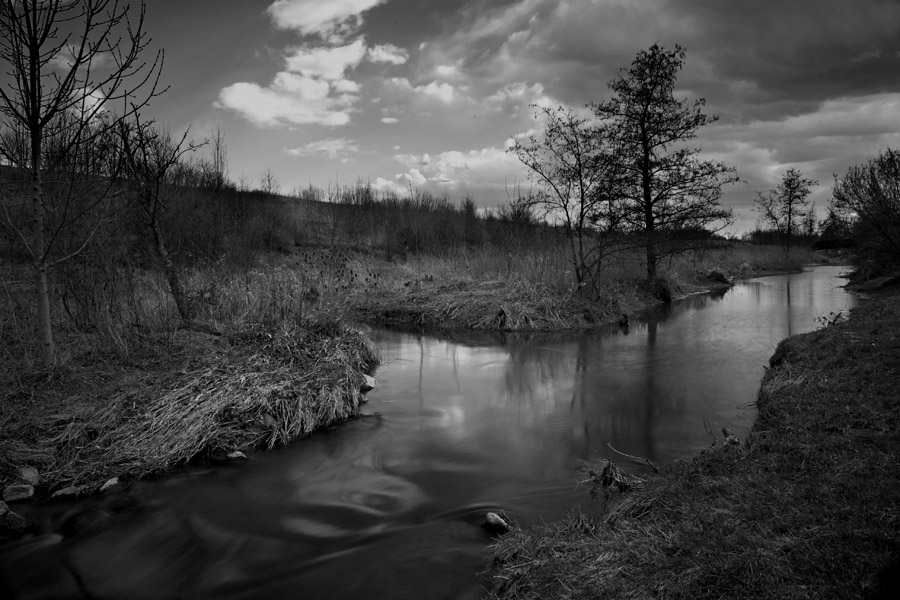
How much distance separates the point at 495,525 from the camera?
4184mm

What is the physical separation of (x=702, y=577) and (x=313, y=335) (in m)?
7.18

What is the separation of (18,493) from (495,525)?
4190mm

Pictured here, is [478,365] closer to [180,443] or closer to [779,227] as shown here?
[180,443]

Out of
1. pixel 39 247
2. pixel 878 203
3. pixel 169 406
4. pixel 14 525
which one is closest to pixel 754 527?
pixel 14 525

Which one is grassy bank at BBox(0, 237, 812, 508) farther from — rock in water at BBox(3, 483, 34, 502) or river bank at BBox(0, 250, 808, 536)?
rock in water at BBox(3, 483, 34, 502)

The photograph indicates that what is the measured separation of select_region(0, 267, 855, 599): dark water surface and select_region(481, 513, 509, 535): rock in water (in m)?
0.17

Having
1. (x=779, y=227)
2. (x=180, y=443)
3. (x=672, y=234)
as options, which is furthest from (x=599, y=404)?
(x=779, y=227)

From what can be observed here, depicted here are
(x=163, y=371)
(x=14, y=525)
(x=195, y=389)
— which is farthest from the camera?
(x=163, y=371)

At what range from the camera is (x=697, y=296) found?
2116cm

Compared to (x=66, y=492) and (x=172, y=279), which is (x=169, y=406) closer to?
(x=66, y=492)

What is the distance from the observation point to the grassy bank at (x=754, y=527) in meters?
2.50

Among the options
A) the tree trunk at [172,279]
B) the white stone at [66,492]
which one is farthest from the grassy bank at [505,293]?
the white stone at [66,492]

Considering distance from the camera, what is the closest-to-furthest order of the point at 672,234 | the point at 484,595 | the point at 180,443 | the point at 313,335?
1. the point at 484,595
2. the point at 180,443
3. the point at 313,335
4. the point at 672,234

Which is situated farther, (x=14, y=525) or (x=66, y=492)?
(x=66, y=492)
